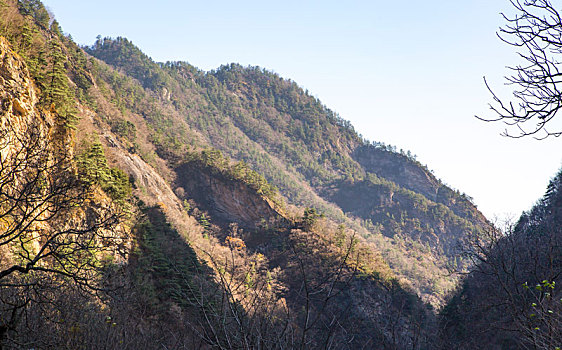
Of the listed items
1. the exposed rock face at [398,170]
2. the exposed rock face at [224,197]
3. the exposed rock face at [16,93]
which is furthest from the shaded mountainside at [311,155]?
the exposed rock face at [16,93]

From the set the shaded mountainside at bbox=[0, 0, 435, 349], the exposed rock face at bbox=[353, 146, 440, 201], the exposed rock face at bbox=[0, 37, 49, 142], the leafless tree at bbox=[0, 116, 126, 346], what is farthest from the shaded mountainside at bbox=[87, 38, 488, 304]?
the leafless tree at bbox=[0, 116, 126, 346]

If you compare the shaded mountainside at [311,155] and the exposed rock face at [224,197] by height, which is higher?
the shaded mountainside at [311,155]

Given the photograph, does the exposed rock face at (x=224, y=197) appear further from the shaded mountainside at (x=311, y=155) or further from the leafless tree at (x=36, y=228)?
the leafless tree at (x=36, y=228)

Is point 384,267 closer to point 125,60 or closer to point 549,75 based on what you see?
point 549,75

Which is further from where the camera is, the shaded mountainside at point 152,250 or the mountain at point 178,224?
the mountain at point 178,224

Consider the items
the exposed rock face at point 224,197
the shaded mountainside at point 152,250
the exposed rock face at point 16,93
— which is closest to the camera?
the shaded mountainside at point 152,250

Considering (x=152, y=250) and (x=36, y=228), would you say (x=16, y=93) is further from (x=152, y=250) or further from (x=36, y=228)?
(x=152, y=250)

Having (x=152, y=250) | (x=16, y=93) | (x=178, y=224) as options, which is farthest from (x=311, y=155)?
(x=16, y=93)

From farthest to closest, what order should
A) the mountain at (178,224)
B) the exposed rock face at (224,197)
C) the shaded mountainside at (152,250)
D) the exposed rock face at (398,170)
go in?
1. the exposed rock face at (398,170)
2. the exposed rock face at (224,197)
3. the mountain at (178,224)
4. the shaded mountainside at (152,250)

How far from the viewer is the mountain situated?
5.04 metres

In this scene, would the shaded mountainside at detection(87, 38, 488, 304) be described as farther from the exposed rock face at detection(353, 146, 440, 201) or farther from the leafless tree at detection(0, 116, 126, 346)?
the leafless tree at detection(0, 116, 126, 346)

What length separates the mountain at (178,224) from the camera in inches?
198

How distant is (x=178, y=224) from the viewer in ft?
140

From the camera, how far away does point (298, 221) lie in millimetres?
52969
